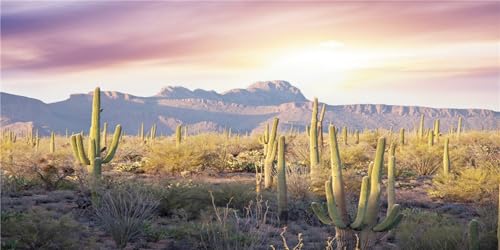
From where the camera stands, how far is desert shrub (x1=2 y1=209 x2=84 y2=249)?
29.8 feet

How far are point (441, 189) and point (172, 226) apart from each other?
8.70 m

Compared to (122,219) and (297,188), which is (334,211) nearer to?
(122,219)

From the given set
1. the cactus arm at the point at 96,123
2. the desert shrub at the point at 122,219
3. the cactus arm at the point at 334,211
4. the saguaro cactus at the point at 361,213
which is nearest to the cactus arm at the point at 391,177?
the saguaro cactus at the point at 361,213

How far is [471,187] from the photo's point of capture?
53.8ft

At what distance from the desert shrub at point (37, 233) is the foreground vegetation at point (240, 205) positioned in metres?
0.02

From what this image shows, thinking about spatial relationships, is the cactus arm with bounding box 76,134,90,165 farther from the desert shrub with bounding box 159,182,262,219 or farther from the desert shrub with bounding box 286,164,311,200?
the desert shrub with bounding box 286,164,311,200

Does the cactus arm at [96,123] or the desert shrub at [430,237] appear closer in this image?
the desert shrub at [430,237]

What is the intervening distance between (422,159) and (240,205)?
11232 mm

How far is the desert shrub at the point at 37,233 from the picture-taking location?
357 inches

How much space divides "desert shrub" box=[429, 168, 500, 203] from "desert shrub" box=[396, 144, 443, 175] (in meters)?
5.28

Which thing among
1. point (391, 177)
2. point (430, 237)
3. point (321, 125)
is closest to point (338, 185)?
point (430, 237)

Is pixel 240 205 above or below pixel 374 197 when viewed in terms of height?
→ below

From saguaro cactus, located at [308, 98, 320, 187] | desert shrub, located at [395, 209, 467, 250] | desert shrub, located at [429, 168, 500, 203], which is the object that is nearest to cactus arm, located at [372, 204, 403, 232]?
desert shrub, located at [395, 209, 467, 250]

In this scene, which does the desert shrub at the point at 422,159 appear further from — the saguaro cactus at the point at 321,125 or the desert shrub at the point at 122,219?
the desert shrub at the point at 122,219
